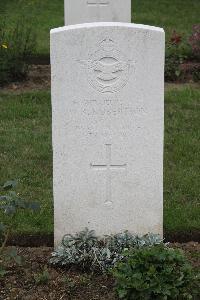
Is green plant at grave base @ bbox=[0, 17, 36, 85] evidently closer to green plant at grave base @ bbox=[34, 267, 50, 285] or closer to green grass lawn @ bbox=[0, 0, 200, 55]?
green grass lawn @ bbox=[0, 0, 200, 55]

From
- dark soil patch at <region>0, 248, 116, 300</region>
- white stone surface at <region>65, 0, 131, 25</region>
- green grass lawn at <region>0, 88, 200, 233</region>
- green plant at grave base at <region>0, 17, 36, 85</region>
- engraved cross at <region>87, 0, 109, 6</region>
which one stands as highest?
engraved cross at <region>87, 0, 109, 6</region>

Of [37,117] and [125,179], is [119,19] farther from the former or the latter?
[125,179]

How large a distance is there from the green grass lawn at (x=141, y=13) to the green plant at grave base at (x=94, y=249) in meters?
6.93

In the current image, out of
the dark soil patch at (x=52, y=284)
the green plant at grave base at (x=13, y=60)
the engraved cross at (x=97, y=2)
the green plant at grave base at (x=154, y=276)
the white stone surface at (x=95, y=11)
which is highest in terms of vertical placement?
the engraved cross at (x=97, y=2)

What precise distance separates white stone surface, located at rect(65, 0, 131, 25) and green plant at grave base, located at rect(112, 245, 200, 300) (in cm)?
567

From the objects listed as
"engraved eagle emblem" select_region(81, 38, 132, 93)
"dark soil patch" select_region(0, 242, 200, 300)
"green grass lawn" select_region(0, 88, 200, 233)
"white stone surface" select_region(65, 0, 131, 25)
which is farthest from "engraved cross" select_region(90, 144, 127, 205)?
"white stone surface" select_region(65, 0, 131, 25)

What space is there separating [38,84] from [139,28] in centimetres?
497

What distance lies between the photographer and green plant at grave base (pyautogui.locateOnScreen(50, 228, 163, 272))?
4.71 meters

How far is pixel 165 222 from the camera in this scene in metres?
5.51

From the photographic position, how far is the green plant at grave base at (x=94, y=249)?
471 centimetres

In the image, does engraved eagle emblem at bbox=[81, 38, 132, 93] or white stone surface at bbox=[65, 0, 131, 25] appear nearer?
engraved eagle emblem at bbox=[81, 38, 132, 93]

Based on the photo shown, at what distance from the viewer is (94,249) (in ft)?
15.6

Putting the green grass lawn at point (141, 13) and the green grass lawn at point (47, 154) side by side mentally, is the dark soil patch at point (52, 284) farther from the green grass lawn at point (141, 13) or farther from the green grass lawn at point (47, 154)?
the green grass lawn at point (141, 13)

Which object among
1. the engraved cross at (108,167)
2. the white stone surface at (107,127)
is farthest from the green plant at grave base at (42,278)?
the engraved cross at (108,167)
